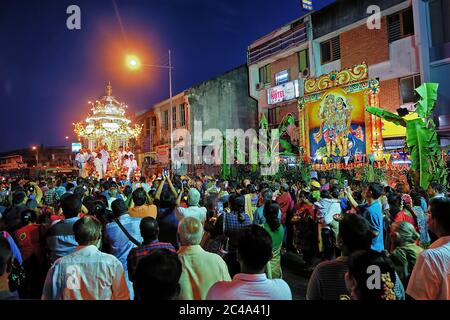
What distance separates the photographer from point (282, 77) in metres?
23.7

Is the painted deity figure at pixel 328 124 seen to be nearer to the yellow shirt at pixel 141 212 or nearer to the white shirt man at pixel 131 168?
the white shirt man at pixel 131 168

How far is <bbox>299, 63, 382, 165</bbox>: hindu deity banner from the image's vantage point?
1673 centimetres

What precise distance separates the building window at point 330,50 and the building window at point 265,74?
214 inches

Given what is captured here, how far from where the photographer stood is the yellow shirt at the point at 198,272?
115 inches

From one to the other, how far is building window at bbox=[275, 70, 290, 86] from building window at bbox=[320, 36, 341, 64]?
3057 millimetres

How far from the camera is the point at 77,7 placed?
307 inches

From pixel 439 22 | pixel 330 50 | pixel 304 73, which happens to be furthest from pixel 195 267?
pixel 304 73

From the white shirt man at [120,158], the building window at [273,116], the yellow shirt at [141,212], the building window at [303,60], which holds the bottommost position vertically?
the yellow shirt at [141,212]

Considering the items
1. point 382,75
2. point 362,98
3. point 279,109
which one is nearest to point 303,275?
point 362,98

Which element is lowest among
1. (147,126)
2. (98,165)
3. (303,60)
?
(98,165)

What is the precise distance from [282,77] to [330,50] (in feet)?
13.6

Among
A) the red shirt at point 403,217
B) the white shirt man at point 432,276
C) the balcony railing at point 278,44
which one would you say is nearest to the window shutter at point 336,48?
the balcony railing at point 278,44

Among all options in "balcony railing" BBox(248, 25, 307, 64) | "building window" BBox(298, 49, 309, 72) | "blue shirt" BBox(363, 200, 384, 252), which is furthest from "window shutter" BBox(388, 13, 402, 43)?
"blue shirt" BBox(363, 200, 384, 252)

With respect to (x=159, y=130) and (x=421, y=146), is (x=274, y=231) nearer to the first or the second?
(x=421, y=146)
